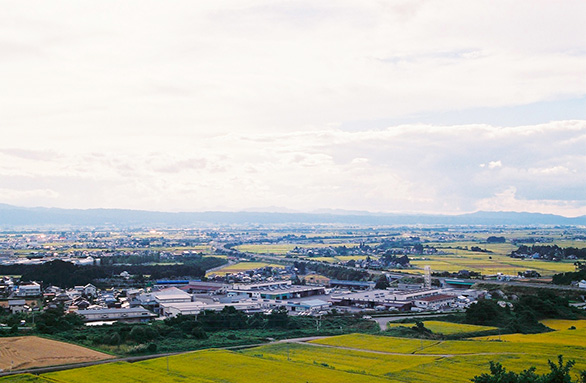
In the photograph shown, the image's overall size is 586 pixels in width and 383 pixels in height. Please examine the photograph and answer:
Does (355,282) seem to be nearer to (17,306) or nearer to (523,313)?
(523,313)

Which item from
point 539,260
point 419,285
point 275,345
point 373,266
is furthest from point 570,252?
point 275,345

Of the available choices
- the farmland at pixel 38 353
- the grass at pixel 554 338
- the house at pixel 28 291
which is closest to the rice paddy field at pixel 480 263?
the grass at pixel 554 338

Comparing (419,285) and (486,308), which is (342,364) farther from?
(419,285)

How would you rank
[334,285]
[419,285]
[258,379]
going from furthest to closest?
[334,285], [419,285], [258,379]

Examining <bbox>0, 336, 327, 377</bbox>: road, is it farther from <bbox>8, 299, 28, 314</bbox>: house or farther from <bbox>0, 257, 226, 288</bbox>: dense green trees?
<bbox>0, 257, 226, 288</bbox>: dense green trees

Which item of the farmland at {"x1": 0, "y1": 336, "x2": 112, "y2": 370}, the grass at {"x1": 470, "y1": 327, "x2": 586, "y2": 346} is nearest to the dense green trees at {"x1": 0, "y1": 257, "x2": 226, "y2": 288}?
the farmland at {"x1": 0, "y1": 336, "x2": 112, "y2": 370}

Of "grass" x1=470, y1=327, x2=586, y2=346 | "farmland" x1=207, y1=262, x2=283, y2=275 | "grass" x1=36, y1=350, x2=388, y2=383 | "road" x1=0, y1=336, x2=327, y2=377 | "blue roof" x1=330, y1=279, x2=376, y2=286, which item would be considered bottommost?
"farmland" x1=207, y1=262, x2=283, y2=275

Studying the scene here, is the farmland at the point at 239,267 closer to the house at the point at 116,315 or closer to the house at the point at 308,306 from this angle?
the house at the point at 308,306
